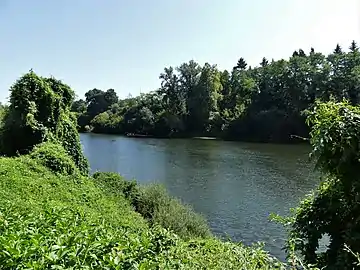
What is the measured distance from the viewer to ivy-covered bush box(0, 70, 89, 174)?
1739cm

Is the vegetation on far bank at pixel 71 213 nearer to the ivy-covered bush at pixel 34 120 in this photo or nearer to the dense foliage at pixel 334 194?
the ivy-covered bush at pixel 34 120

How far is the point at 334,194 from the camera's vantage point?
19.6 ft

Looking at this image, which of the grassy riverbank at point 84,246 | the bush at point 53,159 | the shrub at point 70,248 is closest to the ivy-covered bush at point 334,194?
the grassy riverbank at point 84,246

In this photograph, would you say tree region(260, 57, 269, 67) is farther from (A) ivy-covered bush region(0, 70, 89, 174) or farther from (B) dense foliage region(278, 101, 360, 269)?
(B) dense foliage region(278, 101, 360, 269)

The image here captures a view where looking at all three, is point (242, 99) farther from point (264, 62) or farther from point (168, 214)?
point (168, 214)

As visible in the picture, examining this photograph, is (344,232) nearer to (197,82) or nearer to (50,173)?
(50,173)

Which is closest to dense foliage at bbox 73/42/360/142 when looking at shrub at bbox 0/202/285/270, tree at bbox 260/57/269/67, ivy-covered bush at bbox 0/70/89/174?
tree at bbox 260/57/269/67

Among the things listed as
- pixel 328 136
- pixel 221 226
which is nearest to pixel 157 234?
pixel 328 136

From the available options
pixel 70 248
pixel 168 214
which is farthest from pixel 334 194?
pixel 168 214

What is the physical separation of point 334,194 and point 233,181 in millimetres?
19235

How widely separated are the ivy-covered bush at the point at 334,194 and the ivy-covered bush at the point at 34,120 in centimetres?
1375

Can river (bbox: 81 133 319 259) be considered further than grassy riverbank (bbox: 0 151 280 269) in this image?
Yes

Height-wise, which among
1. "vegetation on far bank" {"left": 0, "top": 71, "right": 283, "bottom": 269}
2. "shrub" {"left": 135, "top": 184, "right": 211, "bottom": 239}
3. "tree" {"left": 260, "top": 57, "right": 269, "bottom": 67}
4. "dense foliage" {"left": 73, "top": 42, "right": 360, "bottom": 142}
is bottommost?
"shrub" {"left": 135, "top": 184, "right": 211, "bottom": 239}

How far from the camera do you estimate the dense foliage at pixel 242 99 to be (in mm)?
55000
